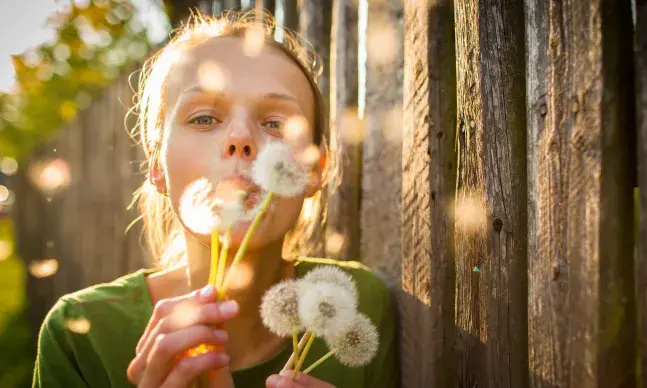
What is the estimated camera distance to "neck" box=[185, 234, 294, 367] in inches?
65.2

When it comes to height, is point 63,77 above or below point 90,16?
below

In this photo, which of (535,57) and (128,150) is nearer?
(535,57)

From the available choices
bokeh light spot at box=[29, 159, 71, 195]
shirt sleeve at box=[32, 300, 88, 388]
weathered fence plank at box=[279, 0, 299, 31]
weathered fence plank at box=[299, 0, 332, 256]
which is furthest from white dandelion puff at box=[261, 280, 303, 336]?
bokeh light spot at box=[29, 159, 71, 195]

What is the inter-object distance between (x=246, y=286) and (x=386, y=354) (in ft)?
1.91

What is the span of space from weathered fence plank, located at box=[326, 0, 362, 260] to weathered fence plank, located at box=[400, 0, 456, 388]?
476 millimetres

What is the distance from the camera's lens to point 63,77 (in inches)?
167

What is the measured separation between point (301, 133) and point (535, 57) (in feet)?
2.39

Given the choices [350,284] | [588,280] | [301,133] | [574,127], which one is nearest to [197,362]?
[350,284]

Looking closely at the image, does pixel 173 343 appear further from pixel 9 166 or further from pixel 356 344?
pixel 9 166

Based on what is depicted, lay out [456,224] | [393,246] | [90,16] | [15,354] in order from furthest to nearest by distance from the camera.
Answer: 1. [90,16]
2. [15,354]
3. [393,246]
4. [456,224]

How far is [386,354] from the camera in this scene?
5.76ft

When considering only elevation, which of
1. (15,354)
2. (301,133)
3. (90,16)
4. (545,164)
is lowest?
(15,354)

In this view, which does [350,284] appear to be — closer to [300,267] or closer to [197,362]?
[197,362]

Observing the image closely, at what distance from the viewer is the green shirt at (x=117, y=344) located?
162 centimetres
